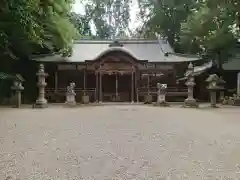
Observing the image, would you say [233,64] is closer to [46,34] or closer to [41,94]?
[46,34]

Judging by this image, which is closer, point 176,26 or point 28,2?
point 28,2

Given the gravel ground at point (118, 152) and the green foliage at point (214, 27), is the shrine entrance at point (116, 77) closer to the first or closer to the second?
the green foliage at point (214, 27)

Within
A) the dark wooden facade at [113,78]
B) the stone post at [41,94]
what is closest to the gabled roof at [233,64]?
the dark wooden facade at [113,78]

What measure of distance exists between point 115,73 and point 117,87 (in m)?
Answer: 1.65

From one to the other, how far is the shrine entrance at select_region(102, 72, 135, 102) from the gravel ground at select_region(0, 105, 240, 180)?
17.0m

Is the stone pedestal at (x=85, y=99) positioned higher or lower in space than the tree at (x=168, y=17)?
lower

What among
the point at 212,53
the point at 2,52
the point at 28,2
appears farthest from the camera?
the point at 212,53

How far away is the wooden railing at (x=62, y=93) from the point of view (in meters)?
26.2

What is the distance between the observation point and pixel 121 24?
45.5 metres

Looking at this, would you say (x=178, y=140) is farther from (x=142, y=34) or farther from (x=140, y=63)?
(x=142, y=34)

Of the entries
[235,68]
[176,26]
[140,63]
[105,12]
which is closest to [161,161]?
[140,63]

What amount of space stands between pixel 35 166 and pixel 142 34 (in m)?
35.1

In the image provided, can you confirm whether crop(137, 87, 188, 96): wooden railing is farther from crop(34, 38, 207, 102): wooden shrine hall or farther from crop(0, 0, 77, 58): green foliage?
crop(0, 0, 77, 58): green foliage

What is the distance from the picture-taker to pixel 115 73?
88.1ft
